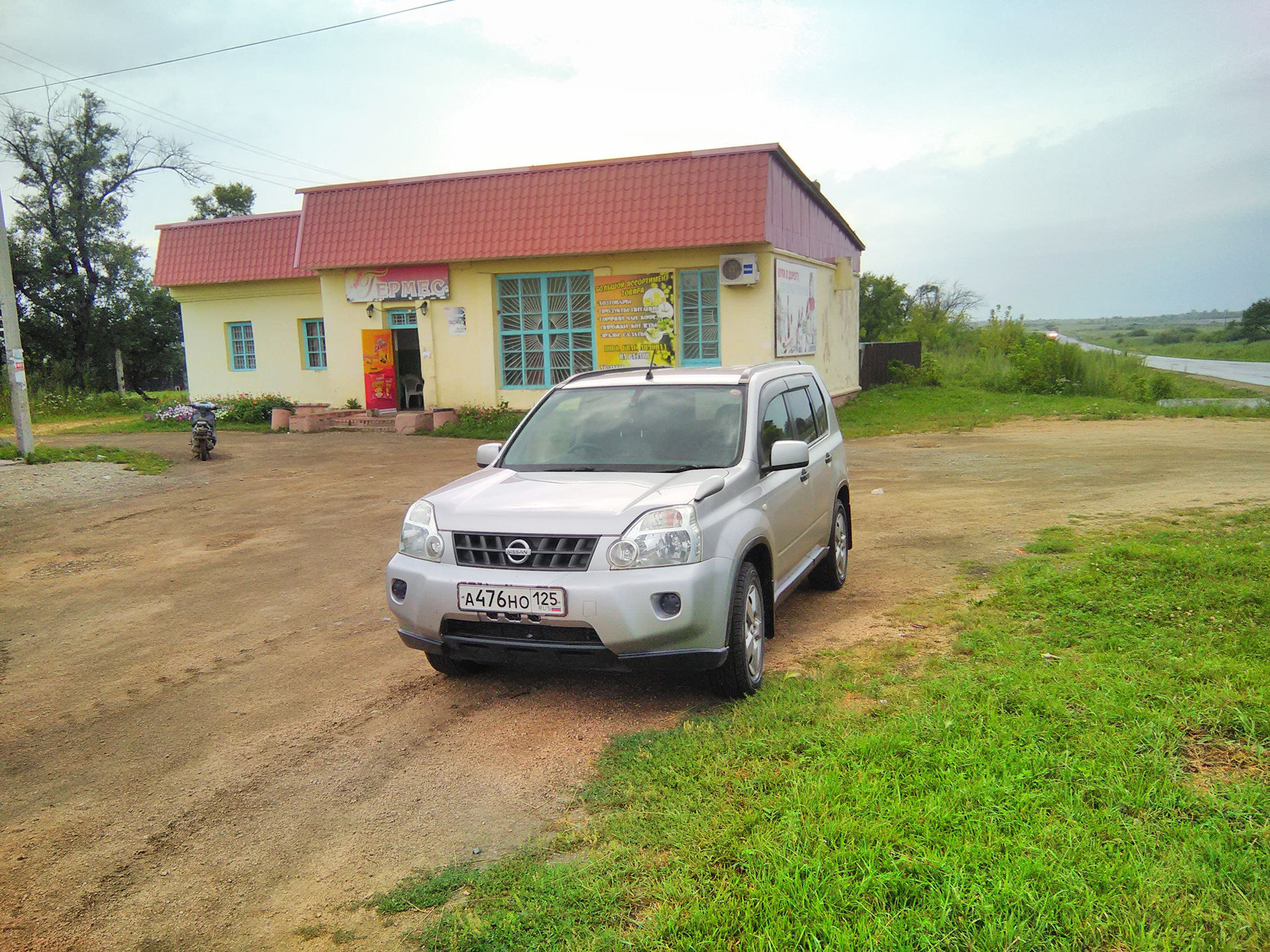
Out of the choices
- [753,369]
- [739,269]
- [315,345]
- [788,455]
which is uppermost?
[739,269]

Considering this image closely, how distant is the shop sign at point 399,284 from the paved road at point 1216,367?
20.2m

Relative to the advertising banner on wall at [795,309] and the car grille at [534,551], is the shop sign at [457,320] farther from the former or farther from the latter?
the car grille at [534,551]

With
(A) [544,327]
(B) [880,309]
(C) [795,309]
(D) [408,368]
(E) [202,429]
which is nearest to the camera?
(E) [202,429]

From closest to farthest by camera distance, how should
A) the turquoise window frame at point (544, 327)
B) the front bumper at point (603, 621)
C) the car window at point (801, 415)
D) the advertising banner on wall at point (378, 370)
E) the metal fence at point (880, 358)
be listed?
the front bumper at point (603, 621), the car window at point (801, 415), the turquoise window frame at point (544, 327), the advertising banner on wall at point (378, 370), the metal fence at point (880, 358)

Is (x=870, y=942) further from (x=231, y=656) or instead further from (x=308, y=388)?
(x=308, y=388)

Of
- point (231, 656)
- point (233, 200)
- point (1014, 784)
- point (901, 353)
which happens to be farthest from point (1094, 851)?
point (233, 200)

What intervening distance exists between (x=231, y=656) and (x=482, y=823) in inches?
119

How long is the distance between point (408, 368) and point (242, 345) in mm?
6382

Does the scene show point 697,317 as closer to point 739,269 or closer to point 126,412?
Result: point 739,269

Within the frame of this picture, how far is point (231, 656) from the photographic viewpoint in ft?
19.3

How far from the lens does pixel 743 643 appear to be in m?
4.57

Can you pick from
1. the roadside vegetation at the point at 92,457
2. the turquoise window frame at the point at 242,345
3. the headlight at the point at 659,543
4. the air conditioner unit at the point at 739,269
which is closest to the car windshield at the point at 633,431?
the headlight at the point at 659,543

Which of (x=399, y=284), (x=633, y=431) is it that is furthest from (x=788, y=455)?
(x=399, y=284)

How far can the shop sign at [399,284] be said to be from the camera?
826 inches
